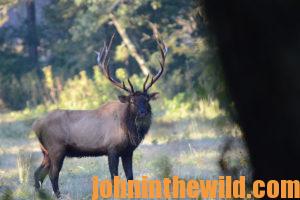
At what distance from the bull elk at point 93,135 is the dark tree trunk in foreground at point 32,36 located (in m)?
17.0

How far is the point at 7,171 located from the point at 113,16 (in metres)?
13.2

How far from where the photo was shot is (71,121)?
8.73m

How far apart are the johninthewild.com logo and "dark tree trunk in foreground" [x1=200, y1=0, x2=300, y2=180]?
0.35 feet

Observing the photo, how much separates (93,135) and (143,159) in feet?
9.64

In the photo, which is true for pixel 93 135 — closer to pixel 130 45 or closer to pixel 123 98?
pixel 123 98

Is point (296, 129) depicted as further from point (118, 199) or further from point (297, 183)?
point (118, 199)

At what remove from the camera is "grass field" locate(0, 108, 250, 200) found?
8.14 m

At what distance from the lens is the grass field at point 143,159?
8141 mm

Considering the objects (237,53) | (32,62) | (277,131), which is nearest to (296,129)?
(277,131)

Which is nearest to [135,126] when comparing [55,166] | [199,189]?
[55,166]

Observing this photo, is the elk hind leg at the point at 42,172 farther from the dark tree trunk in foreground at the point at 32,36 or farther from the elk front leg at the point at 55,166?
the dark tree trunk in foreground at the point at 32,36

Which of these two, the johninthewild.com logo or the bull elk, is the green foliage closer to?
the bull elk

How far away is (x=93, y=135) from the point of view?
8.70 meters

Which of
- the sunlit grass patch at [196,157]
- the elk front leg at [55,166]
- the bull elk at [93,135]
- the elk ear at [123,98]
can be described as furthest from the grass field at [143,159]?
the elk ear at [123,98]
